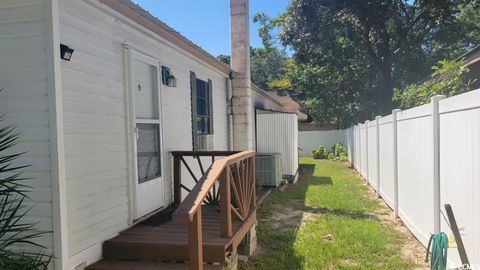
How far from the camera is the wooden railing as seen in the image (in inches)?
120

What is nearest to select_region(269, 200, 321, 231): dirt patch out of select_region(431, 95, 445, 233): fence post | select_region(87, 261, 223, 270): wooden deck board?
select_region(431, 95, 445, 233): fence post

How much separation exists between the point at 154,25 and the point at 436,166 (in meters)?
3.89

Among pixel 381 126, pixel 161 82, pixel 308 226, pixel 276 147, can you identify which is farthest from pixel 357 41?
pixel 161 82

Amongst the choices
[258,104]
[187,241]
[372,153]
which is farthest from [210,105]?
[258,104]

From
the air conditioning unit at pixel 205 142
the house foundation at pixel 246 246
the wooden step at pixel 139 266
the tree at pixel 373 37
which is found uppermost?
the tree at pixel 373 37

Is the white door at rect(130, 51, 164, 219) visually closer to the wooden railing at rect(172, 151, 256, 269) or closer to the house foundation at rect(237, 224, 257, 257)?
the wooden railing at rect(172, 151, 256, 269)

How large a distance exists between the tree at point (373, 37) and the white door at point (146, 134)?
49.0 feet

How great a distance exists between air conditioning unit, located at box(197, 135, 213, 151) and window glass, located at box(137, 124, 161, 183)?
1.77 metres

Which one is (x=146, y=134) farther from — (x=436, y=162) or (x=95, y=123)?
(x=436, y=162)

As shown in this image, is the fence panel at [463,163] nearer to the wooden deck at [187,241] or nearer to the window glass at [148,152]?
the wooden deck at [187,241]

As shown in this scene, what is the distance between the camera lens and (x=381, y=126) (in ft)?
28.8

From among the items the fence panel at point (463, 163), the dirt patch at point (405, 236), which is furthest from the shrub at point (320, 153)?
the fence panel at point (463, 163)

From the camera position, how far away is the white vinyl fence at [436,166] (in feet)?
11.3

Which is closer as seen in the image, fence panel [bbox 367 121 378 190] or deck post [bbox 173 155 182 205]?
deck post [bbox 173 155 182 205]
